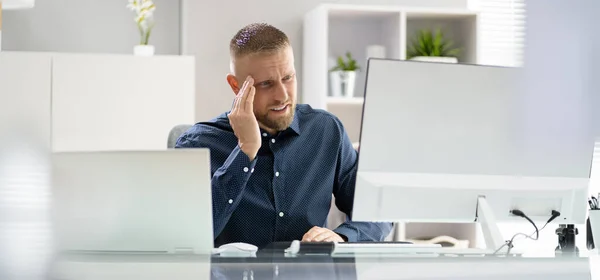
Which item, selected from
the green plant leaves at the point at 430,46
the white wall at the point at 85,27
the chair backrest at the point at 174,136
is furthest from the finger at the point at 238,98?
the green plant leaves at the point at 430,46

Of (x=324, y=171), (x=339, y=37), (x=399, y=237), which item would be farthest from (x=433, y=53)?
(x=324, y=171)

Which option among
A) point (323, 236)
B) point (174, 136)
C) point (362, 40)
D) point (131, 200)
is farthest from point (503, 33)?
point (131, 200)

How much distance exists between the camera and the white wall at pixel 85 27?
5.18 metres

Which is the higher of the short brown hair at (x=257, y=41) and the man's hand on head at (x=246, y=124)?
the short brown hair at (x=257, y=41)

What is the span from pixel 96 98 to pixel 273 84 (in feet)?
7.74

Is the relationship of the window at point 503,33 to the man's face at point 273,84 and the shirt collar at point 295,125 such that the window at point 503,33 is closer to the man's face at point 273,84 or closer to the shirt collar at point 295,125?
the shirt collar at point 295,125

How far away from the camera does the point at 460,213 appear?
7.13 feet

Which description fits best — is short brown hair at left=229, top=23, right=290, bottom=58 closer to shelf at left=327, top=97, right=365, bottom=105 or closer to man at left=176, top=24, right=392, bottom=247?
man at left=176, top=24, right=392, bottom=247

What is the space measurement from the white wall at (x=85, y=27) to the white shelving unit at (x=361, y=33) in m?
→ 0.83

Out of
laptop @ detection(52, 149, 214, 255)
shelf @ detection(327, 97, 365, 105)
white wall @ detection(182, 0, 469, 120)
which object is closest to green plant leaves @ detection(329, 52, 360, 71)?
shelf @ detection(327, 97, 365, 105)

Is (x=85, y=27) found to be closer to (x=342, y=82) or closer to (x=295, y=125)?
(x=342, y=82)

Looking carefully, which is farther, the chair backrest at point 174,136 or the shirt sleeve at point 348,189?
the chair backrest at point 174,136

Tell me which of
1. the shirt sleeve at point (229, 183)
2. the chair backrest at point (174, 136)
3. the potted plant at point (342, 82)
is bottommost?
the shirt sleeve at point (229, 183)

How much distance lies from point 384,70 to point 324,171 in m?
0.87
